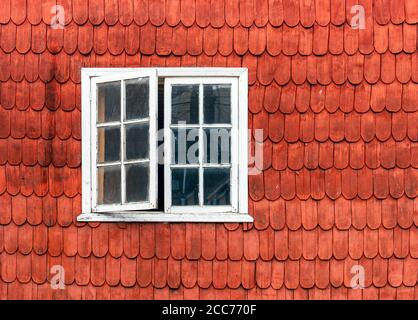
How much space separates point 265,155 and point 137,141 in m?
1.13

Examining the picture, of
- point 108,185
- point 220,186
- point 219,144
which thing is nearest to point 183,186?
point 220,186

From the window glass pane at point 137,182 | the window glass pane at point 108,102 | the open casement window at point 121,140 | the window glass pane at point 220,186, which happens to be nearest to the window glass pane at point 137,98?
the open casement window at point 121,140

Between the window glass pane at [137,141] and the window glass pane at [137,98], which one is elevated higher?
the window glass pane at [137,98]

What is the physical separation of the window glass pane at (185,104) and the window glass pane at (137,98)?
252 millimetres

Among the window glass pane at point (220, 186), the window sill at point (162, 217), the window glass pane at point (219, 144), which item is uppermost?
the window glass pane at point (219, 144)

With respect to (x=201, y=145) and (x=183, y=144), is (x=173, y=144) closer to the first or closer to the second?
(x=183, y=144)

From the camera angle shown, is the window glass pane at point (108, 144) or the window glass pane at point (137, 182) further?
the window glass pane at point (108, 144)

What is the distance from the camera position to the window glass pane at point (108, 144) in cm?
1063

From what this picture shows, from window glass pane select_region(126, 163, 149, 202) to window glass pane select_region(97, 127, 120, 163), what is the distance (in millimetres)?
202

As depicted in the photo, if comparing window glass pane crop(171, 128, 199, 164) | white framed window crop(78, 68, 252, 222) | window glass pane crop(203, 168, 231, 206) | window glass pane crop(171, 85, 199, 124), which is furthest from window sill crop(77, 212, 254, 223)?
window glass pane crop(171, 85, 199, 124)

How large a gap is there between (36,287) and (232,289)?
68.3 inches

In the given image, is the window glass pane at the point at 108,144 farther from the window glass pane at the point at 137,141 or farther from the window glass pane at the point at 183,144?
the window glass pane at the point at 183,144

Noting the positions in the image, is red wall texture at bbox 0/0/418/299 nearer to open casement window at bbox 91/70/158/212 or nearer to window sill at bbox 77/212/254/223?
window sill at bbox 77/212/254/223

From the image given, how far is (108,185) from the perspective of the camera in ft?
34.9
